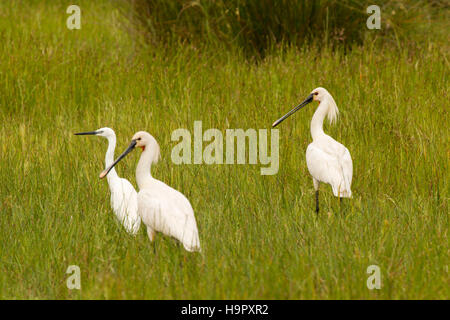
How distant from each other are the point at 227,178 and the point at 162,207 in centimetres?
162

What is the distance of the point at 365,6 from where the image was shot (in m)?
9.07

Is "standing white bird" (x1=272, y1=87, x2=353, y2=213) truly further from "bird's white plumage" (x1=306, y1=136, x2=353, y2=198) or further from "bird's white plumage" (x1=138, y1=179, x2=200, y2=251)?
"bird's white plumage" (x1=138, y1=179, x2=200, y2=251)

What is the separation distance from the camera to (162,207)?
153 inches

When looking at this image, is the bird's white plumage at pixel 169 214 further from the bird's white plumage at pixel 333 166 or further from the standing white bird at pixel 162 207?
the bird's white plumage at pixel 333 166

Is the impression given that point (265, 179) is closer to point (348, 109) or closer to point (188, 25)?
point (348, 109)

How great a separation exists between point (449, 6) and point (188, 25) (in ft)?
11.2

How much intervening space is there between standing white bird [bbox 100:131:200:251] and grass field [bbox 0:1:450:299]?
0.21 metres

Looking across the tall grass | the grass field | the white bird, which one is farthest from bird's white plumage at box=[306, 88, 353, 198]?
the tall grass

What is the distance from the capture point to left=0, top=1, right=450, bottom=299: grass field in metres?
3.88

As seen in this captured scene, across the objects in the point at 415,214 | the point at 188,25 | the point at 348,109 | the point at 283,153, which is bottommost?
the point at 415,214

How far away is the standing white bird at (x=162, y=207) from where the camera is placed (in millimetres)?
3820

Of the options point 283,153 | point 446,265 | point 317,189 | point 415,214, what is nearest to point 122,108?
point 283,153

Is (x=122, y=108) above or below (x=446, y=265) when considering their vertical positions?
above

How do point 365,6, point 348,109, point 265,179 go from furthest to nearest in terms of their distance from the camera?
point 365,6 < point 348,109 < point 265,179
